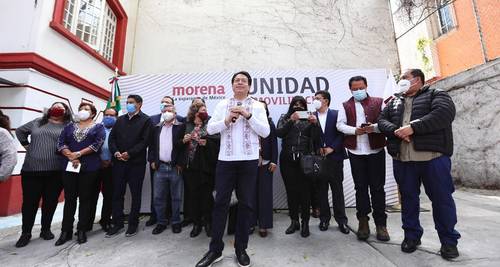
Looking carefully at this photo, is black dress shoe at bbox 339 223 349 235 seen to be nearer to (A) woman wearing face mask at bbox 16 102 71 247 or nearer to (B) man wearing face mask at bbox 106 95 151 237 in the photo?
(B) man wearing face mask at bbox 106 95 151 237

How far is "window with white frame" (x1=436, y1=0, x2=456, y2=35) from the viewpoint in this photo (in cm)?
779

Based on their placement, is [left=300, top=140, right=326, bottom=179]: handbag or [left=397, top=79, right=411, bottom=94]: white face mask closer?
[left=397, top=79, right=411, bottom=94]: white face mask

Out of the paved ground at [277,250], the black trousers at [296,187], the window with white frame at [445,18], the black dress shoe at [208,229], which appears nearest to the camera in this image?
the paved ground at [277,250]

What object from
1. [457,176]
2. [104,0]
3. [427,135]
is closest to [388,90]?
[427,135]

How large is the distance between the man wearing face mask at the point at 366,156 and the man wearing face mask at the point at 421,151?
194mm

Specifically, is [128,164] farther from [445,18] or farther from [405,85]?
[445,18]

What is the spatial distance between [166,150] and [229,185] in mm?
1555

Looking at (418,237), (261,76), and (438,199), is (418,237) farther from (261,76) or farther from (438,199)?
(261,76)

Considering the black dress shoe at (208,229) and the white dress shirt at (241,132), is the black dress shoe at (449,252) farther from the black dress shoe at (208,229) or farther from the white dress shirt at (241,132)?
the black dress shoe at (208,229)

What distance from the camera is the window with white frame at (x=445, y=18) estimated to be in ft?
25.5

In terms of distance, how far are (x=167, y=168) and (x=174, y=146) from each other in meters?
0.34

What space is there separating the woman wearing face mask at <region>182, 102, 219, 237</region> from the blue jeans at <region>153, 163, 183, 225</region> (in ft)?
0.63

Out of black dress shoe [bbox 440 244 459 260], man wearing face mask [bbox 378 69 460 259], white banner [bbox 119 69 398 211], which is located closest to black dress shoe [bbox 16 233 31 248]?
white banner [bbox 119 69 398 211]

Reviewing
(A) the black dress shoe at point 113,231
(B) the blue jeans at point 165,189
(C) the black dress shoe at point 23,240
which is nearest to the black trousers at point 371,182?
(B) the blue jeans at point 165,189
